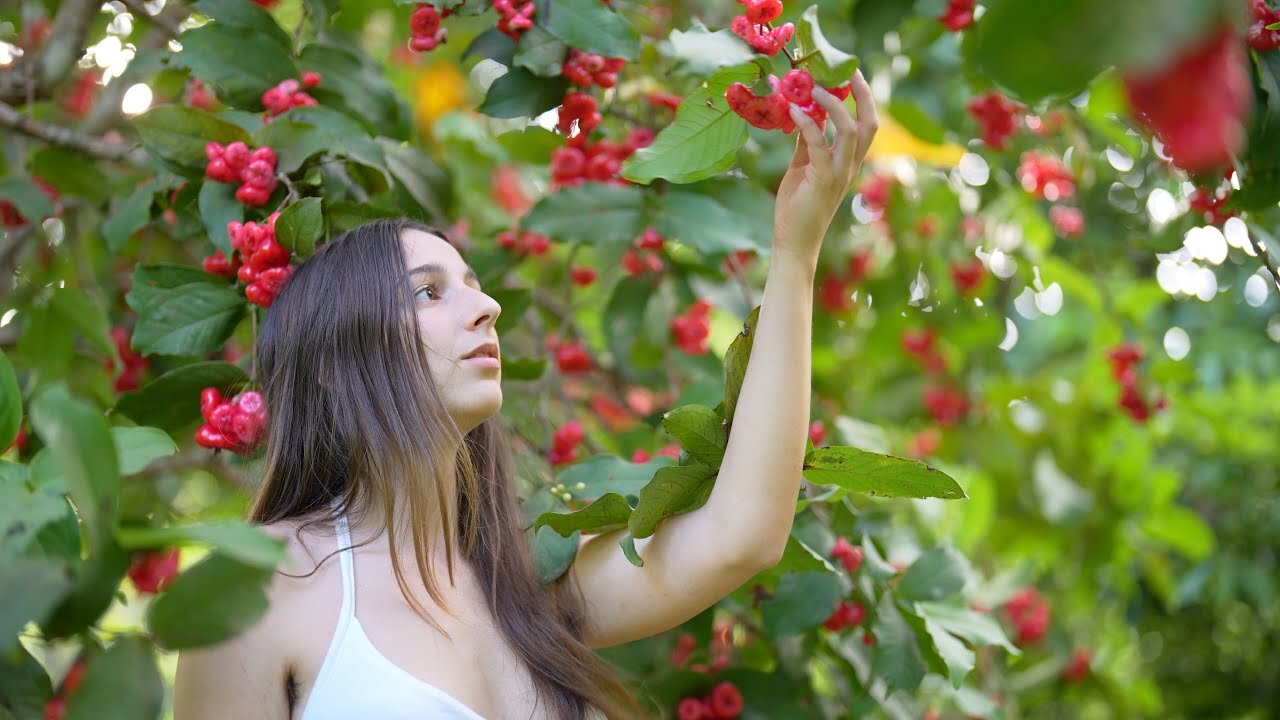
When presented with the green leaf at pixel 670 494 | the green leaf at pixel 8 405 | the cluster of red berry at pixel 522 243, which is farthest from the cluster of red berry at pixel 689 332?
the green leaf at pixel 8 405

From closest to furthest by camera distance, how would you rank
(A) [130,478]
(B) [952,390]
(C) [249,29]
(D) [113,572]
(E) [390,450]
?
(D) [113,572], (E) [390,450], (C) [249,29], (A) [130,478], (B) [952,390]

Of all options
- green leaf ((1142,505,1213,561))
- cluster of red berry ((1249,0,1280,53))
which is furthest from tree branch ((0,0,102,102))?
green leaf ((1142,505,1213,561))

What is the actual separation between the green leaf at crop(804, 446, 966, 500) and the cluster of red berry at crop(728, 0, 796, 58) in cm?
41

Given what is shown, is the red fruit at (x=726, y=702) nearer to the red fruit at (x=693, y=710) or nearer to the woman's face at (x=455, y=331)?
the red fruit at (x=693, y=710)

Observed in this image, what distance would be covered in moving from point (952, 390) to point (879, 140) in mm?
671

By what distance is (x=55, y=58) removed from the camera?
1875 millimetres

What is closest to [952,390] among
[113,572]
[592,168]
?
[592,168]

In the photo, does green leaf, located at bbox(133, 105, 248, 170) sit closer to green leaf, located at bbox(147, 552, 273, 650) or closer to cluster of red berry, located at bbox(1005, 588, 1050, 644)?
green leaf, located at bbox(147, 552, 273, 650)

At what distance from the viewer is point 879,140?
286 centimetres

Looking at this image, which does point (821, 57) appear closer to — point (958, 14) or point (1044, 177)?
point (958, 14)

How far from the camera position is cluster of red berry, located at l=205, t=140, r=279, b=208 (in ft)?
4.49

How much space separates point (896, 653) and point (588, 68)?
0.86 metres

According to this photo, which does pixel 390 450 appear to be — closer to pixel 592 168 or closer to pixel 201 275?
pixel 201 275

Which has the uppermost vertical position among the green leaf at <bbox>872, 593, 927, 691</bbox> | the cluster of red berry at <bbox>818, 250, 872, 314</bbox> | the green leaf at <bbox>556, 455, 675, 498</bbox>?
the green leaf at <bbox>556, 455, 675, 498</bbox>
